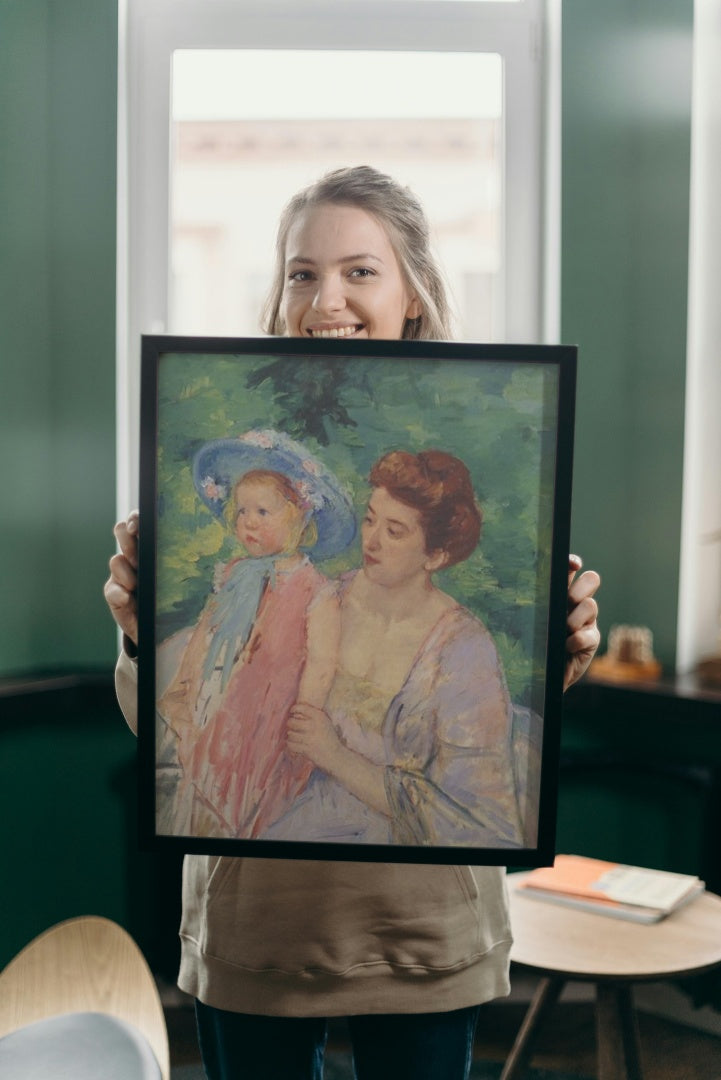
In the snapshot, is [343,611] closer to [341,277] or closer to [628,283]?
[341,277]

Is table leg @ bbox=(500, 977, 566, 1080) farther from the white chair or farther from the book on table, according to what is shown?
the white chair

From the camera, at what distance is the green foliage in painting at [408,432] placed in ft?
3.28

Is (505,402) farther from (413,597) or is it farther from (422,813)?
(422,813)

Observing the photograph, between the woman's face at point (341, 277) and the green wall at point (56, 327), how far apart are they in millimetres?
1541

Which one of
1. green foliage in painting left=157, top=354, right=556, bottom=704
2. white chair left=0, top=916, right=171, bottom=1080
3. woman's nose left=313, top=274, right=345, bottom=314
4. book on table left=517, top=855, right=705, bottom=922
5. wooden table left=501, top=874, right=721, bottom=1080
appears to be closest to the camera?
white chair left=0, top=916, right=171, bottom=1080

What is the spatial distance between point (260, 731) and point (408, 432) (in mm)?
327

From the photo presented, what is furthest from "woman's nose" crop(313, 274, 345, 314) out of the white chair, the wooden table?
the wooden table

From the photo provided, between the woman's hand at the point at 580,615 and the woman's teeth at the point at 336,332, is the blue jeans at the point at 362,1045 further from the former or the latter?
the woman's teeth at the point at 336,332

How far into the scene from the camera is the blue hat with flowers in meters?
1.01

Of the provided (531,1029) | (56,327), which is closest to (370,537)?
(531,1029)

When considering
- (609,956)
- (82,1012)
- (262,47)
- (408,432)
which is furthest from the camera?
(262,47)

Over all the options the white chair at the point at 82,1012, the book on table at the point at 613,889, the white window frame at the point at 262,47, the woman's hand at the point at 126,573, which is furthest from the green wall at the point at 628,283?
the white chair at the point at 82,1012

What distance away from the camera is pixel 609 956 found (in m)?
1.75

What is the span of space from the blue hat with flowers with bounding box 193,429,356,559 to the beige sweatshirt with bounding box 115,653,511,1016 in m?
0.23
